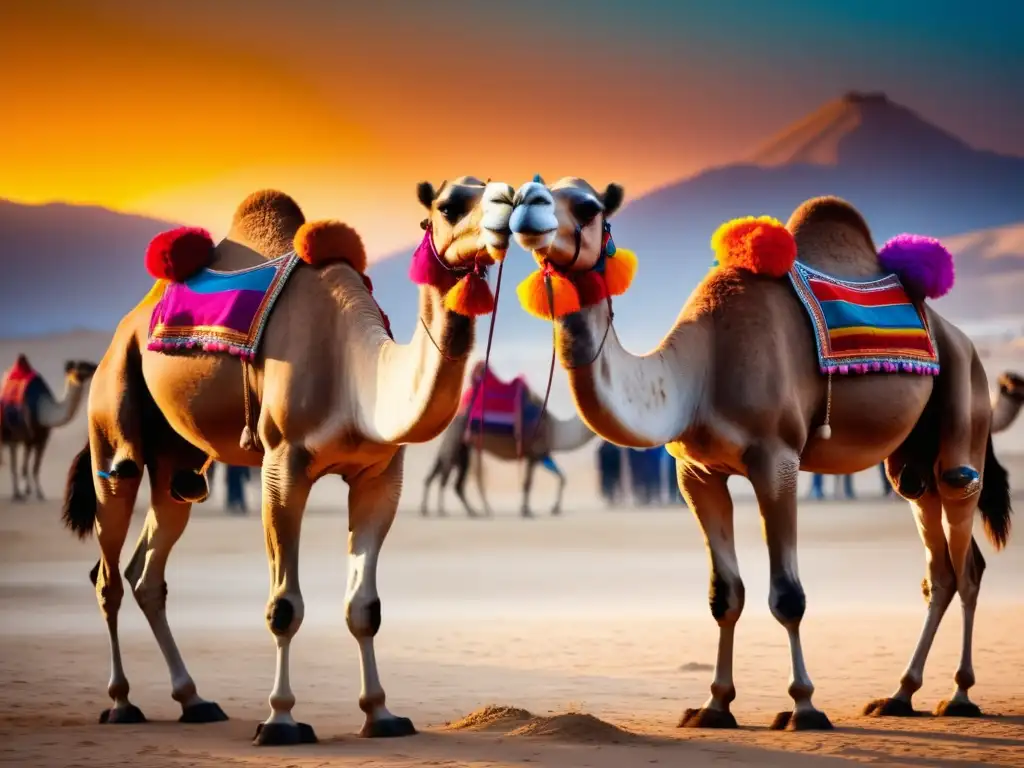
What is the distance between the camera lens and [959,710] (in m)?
7.84

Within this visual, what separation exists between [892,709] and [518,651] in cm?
316

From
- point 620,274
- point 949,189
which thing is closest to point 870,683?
point 620,274

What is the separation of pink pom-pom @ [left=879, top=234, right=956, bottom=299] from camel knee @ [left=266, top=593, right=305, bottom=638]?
131 inches

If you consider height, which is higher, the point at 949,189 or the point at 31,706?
the point at 949,189

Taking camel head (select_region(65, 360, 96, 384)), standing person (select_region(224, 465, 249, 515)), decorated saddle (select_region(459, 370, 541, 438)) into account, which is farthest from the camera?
standing person (select_region(224, 465, 249, 515))

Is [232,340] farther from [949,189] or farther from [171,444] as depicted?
[949,189]

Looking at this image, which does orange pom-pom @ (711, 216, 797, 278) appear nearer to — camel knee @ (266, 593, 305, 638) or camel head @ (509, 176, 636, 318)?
camel head @ (509, 176, 636, 318)

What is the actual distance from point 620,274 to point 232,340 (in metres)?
1.79

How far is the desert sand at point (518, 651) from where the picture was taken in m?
6.73

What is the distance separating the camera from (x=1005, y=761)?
636 cm

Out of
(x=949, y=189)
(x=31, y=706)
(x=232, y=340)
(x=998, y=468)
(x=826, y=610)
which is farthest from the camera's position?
(x=949, y=189)

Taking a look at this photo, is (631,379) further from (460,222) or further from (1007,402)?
(1007,402)

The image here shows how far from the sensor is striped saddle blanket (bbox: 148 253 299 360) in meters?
7.31

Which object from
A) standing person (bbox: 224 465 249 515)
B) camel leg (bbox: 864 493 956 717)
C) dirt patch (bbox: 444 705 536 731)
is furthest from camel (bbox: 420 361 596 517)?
dirt patch (bbox: 444 705 536 731)
